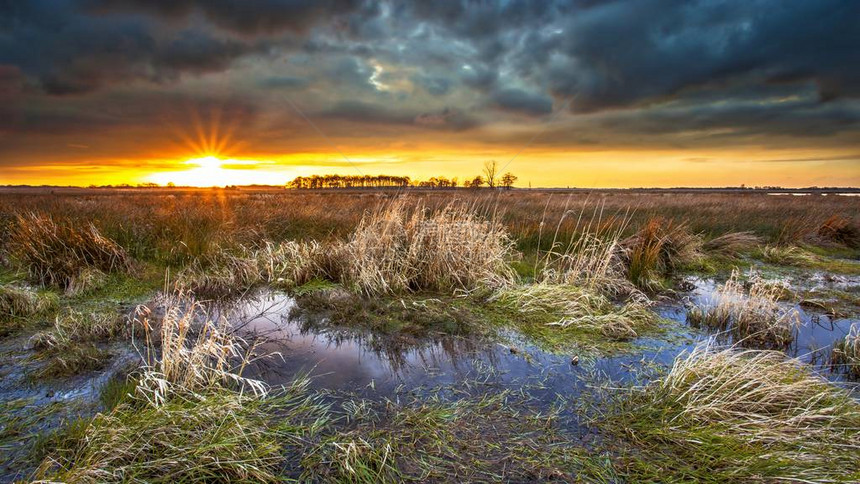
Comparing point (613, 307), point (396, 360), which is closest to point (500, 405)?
point (396, 360)

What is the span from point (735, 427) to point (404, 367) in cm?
297

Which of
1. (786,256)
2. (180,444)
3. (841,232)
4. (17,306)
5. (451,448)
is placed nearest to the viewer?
(180,444)

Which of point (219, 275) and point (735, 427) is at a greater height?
point (219, 275)

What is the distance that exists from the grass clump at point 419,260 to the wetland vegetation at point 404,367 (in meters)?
0.05

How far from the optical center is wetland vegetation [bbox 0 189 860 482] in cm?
266

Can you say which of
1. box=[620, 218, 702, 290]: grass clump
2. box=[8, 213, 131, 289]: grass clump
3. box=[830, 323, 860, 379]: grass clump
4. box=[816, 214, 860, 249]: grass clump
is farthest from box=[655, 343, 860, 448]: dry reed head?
box=[816, 214, 860, 249]: grass clump

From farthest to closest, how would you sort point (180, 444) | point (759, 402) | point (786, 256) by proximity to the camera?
point (786, 256) → point (759, 402) → point (180, 444)

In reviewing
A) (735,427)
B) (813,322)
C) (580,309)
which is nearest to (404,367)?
(735,427)

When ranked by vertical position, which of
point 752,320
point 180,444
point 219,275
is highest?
point 219,275

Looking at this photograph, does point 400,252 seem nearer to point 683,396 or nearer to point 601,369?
point 601,369

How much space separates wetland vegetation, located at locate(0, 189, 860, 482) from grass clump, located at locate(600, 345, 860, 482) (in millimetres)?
20

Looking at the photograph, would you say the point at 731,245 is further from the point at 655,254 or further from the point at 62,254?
the point at 62,254

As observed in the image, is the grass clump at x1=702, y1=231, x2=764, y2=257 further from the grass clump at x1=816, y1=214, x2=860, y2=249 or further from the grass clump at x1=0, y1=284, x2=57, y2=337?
the grass clump at x1=0, y1=284, x2=57, y2=337

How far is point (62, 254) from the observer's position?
6832 millimetres
